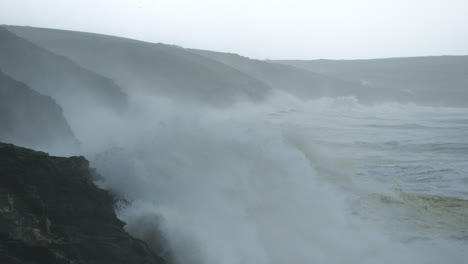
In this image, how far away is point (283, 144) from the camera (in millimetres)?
9945

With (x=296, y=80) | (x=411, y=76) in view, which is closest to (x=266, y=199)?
(x=296, y=80)

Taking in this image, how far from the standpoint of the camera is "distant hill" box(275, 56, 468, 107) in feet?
170

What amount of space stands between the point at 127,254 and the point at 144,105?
15.1 metres

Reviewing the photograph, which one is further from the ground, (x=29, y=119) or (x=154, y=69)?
(x=154, y=69)

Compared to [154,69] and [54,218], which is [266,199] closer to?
[54,218]

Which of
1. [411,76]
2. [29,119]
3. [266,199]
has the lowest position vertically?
Result: [266,199]

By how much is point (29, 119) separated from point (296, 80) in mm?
41463

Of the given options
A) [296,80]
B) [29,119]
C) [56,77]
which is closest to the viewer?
[29,119]

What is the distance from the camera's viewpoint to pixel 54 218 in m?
3.90

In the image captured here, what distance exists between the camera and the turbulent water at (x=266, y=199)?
575 cm

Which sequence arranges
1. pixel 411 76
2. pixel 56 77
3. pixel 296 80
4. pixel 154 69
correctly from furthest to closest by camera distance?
pixel 411 76, pixel 296 80, pixel 154 69, pixel 56 77

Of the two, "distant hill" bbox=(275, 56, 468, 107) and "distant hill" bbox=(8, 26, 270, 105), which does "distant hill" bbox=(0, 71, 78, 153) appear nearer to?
"distant hill" bbox=(8, 26, 270, 105)

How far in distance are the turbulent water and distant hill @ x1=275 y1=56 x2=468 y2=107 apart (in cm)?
4217

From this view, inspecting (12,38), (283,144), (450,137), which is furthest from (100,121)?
(450,137)
